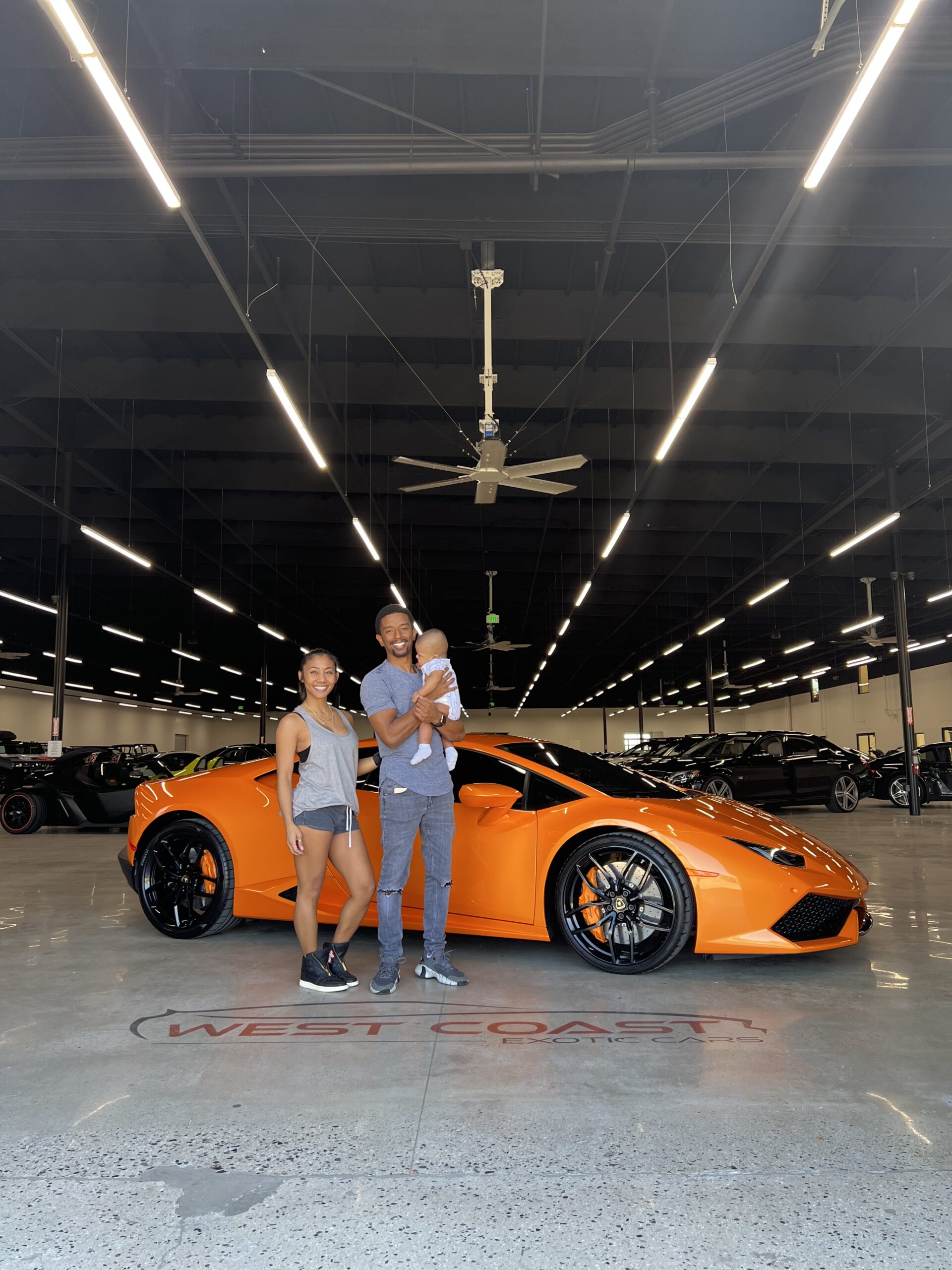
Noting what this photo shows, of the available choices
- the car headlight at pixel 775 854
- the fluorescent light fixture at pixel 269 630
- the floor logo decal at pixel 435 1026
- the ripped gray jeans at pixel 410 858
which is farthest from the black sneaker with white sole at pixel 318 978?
the fluorescent light fixture at pixel 269 630

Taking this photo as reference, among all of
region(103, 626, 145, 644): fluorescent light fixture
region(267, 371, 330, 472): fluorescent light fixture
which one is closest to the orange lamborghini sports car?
region(267, 371, 330, 472): fluorescent light fixture

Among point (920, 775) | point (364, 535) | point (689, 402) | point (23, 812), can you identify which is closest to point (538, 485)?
point (689, 402)

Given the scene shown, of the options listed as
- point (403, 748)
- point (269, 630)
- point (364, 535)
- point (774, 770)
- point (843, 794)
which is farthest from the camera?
point (269, 630)

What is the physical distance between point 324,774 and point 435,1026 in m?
1.09

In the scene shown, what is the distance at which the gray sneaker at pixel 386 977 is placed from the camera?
3520 millimetres

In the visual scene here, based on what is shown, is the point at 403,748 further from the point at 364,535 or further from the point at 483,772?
the point at 364,535

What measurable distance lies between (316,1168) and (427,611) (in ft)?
78.3

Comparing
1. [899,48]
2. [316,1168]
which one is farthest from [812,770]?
[316,1168]

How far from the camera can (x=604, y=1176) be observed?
200 cm

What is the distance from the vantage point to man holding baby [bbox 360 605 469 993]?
3568 mm

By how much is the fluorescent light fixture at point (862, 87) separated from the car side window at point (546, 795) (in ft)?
13.7

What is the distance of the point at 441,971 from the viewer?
A: 366 centimetres

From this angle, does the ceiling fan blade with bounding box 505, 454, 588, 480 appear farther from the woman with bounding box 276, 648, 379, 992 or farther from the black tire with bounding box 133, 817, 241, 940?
the woman with bounding box 276, 648, 379, 992

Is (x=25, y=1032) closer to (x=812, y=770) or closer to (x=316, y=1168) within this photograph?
(x=316, y=1168)
